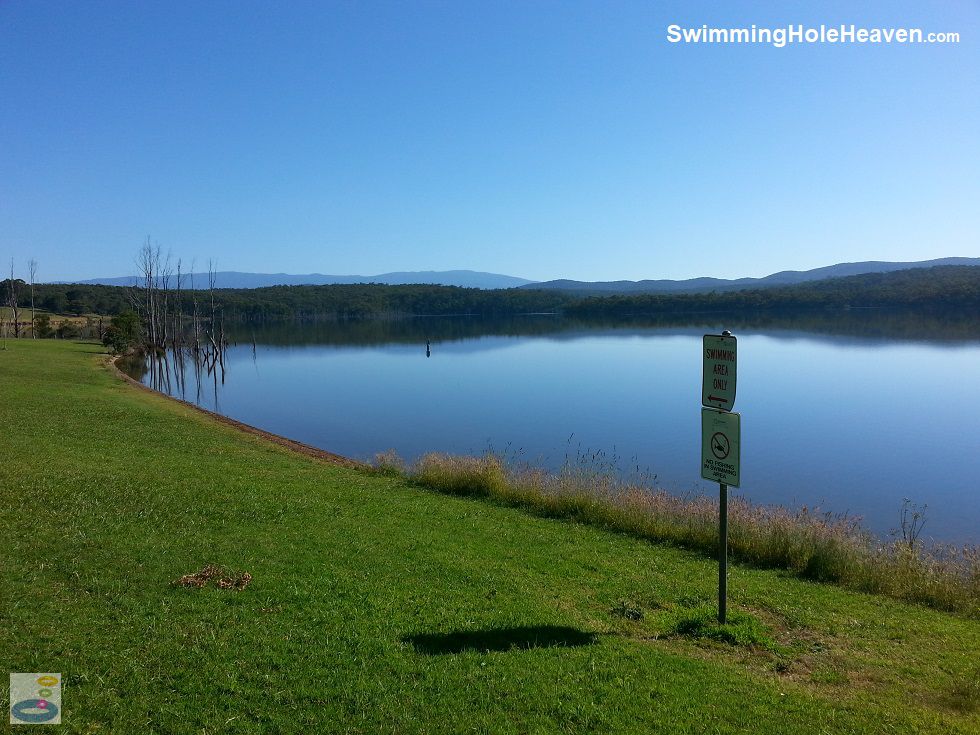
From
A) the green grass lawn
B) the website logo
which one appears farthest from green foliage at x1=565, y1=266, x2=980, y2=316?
the website logo

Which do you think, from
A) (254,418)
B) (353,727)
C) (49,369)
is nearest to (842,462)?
(353,727)

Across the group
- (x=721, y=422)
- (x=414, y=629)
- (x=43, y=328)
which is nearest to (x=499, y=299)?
(x=43, y=328)

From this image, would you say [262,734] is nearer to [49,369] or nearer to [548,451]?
[548,451]

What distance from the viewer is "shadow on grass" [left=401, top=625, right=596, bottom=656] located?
4.87m

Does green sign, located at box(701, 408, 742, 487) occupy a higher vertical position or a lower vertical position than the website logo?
higher

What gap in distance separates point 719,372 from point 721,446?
0.63 m

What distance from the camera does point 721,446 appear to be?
5.42 m

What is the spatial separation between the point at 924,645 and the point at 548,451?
13564mm

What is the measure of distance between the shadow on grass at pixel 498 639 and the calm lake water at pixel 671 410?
31.9 ft

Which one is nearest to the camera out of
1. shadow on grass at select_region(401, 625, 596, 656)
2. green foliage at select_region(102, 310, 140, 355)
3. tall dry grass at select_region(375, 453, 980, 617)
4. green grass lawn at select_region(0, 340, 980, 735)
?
green grass lawn at select_region(0, 340, 980, 735)

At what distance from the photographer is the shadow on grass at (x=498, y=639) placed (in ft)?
16.0

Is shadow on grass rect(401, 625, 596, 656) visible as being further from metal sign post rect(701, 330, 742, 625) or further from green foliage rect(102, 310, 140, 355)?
green foliage rect(102, 310, 140, 355)

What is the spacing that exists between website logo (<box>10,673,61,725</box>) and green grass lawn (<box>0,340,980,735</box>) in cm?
11

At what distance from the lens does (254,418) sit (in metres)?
27.3
